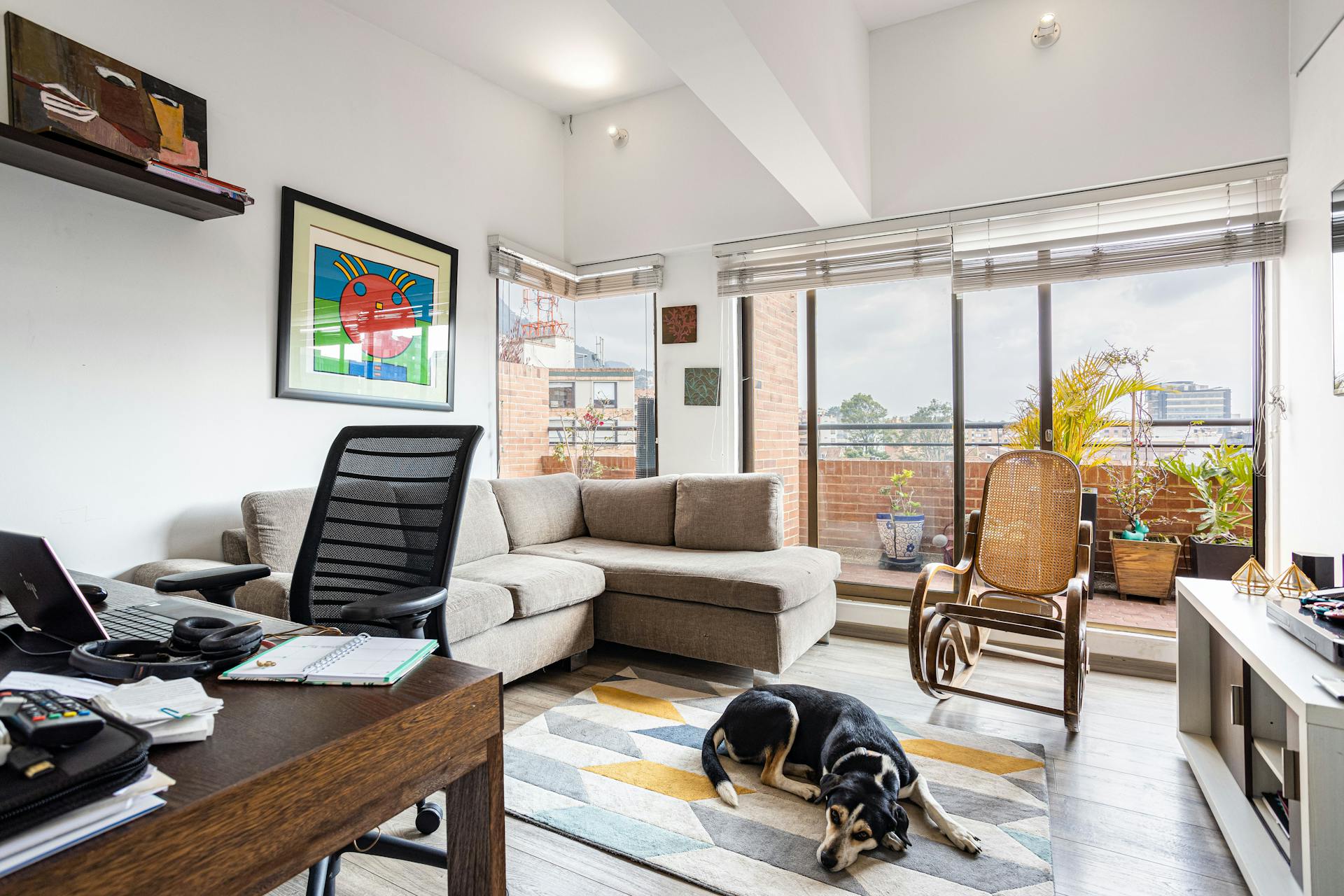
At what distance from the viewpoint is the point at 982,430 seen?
3.76m

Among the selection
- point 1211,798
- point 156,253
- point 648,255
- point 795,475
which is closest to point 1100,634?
point 1211,798

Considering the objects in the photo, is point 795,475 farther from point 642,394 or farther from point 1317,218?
point 1317,218

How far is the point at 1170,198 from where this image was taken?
10.2 feet

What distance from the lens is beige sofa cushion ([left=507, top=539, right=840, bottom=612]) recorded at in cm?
285

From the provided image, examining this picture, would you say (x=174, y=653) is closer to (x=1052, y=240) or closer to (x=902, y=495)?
(x=902, y=495)

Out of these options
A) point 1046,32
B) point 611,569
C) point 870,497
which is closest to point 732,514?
point 611,569

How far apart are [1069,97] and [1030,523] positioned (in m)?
2.05

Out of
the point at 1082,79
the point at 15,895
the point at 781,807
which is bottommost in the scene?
the point at 781,807

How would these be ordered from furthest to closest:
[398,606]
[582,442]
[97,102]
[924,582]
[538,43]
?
[582,442]
[538,43]
[924,582]
[97,102]
[398,606]

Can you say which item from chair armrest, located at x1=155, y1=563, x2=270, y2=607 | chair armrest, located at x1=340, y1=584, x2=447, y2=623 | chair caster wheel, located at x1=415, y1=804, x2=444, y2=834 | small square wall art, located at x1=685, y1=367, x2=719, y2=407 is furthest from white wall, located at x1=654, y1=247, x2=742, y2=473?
chair armrest, located at x1=155, y1=563, x2=270, y2=607

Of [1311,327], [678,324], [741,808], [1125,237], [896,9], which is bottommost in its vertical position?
[741,808]

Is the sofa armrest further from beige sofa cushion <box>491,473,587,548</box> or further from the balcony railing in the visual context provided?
the balcony railing

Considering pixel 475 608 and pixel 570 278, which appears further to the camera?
pixel 570 278

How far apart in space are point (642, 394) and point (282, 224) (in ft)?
7.36
